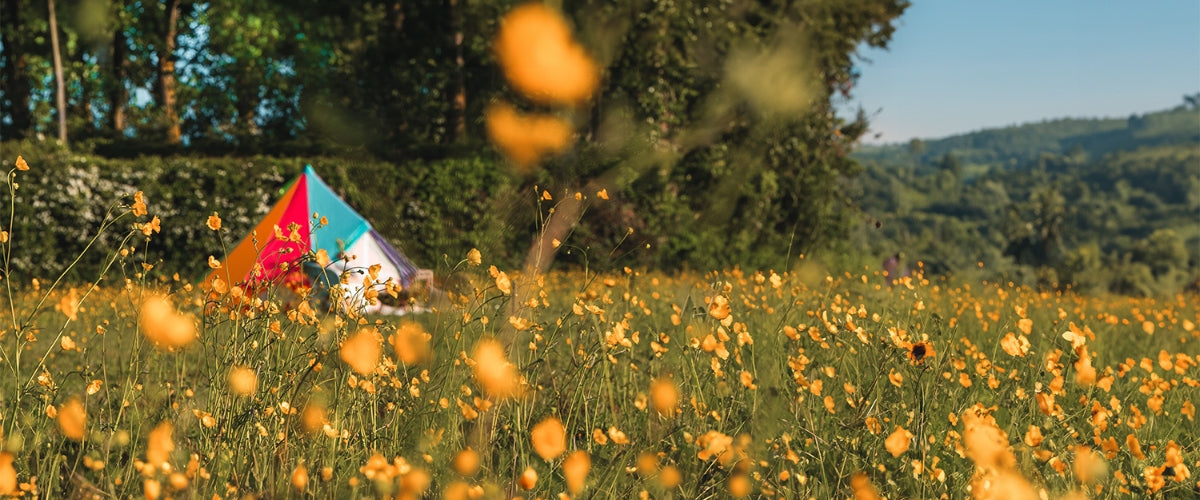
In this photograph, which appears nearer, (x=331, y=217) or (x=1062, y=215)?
(x=331, y=217)

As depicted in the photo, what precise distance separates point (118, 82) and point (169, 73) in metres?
1.33

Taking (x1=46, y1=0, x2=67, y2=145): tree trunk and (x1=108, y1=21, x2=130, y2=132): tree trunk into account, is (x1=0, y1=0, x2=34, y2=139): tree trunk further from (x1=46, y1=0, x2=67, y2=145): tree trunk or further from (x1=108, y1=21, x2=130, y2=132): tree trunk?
(x1=46, y1=0, x2=67, y2=145): tree trunk

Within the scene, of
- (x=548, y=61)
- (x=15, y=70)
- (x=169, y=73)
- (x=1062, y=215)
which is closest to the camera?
(x=548, y=61)

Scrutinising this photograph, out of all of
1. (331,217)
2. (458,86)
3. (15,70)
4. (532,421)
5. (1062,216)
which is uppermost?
(15,70)

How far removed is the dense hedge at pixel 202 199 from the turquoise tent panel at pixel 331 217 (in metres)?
2.28

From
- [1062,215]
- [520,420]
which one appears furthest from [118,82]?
[1062,215]

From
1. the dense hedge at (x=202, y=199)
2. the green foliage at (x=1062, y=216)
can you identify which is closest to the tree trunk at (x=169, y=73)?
the dense hedge at (x=202, y=199)

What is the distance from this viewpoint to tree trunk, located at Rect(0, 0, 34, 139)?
1652 cm

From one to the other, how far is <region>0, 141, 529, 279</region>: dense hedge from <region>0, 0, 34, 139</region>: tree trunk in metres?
7.59

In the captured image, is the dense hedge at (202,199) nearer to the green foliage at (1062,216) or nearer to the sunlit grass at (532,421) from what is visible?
the sunlit grass at (532,421)

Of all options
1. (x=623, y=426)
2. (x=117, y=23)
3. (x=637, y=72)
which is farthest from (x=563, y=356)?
(x=117, y=23)

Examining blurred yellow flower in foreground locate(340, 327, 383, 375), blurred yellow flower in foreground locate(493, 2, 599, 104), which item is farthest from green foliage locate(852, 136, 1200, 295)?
blurred yellow flower in foreground locate(340, 327, 383, 375)

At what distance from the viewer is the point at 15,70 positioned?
56.0 feet

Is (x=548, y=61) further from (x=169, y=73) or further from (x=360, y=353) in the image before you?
(x=169, y=73)
